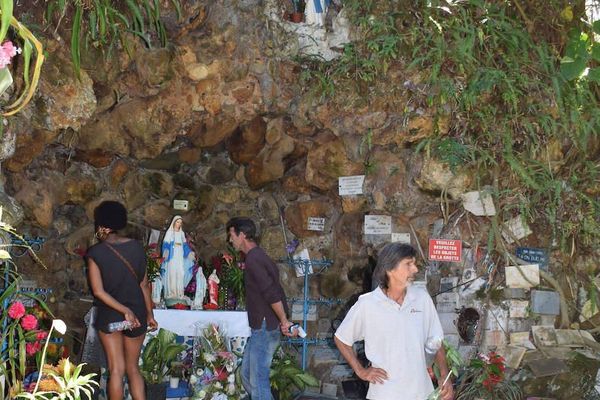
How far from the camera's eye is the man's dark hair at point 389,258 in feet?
11.4

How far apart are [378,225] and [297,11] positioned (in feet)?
6.94

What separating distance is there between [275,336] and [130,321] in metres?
1.04

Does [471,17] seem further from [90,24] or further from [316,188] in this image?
[90,24]

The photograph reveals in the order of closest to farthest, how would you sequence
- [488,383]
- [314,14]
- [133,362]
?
[133,362] < [488,383] < [314,14]

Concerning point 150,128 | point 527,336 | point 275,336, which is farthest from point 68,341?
point 527,336

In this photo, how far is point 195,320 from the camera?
619 cm

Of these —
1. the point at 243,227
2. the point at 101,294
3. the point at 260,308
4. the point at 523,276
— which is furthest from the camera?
the point at 523,276

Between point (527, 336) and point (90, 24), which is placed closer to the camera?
point (90, 24)

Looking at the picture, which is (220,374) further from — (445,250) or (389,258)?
(389,258)

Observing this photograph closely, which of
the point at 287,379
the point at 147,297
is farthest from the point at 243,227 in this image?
the point at 287,379

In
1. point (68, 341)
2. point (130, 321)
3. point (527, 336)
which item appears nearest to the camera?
point (130, 321)

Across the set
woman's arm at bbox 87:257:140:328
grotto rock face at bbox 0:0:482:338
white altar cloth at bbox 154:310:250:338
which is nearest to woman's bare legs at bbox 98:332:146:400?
woman's arm at bbox 87:257:140:328

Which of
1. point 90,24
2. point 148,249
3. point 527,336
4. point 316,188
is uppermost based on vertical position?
point 90,24

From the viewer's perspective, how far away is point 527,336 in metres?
5.93
